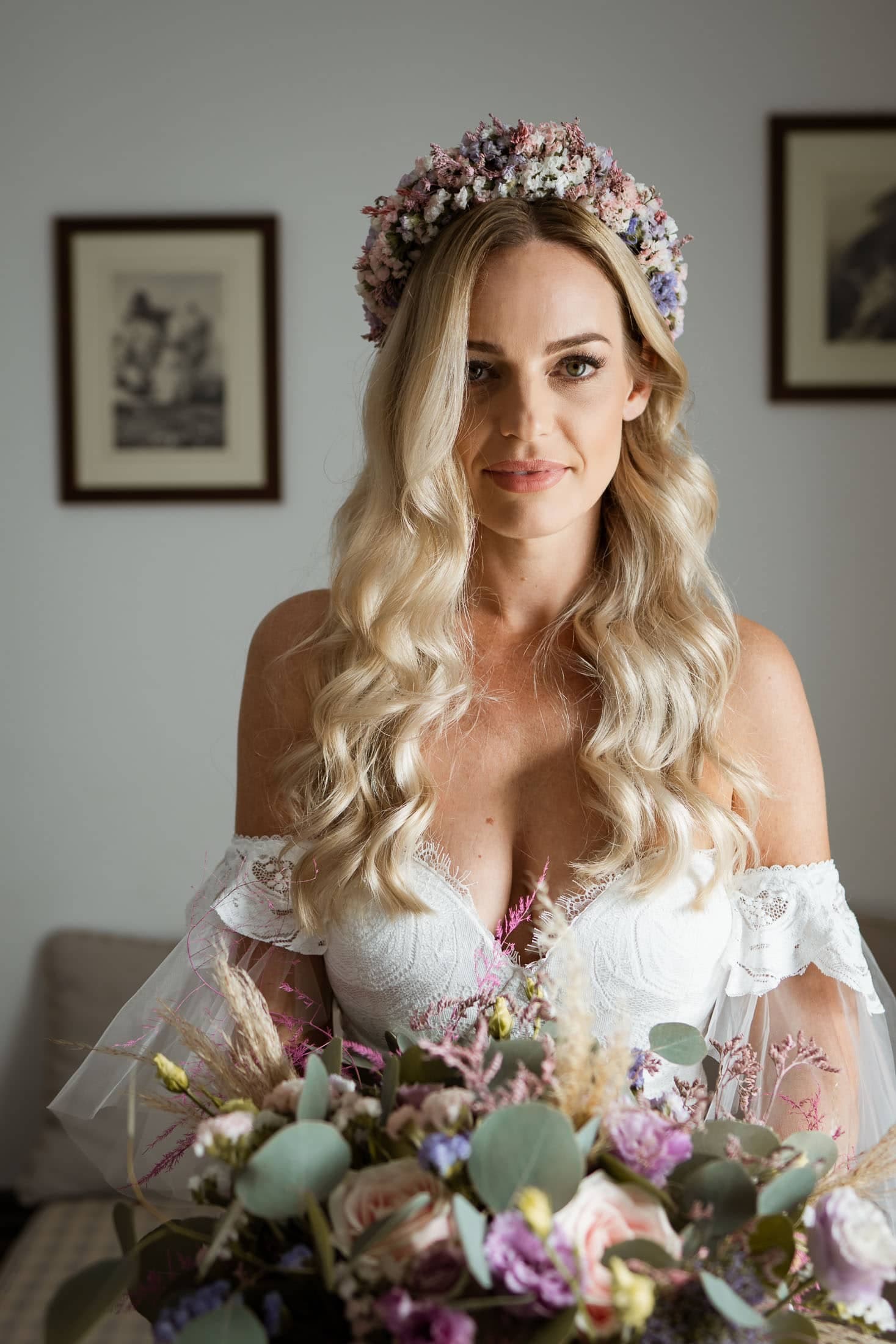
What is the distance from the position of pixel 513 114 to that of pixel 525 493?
162 cm

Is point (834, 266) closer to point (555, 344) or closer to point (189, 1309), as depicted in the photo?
point (555, 344)

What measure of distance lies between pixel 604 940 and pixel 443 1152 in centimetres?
67

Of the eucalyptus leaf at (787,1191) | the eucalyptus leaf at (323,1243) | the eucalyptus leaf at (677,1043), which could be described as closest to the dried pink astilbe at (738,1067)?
the eucalyptus leaf at (677,1043)

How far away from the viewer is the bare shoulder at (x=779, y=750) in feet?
4.69

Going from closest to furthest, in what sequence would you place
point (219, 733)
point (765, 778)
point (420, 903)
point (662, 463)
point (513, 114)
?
point (420, 903)
point (765, 778)
point (662, 463)
point (513, 114)
point (219, 733)

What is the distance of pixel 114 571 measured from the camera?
2721mm

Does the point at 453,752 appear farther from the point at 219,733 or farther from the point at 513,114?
the point at 513,114

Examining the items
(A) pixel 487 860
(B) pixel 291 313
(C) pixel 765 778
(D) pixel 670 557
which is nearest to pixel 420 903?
(A) pixel 487 860

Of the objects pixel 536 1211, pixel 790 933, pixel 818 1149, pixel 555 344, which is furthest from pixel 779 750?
pixel 536 1211

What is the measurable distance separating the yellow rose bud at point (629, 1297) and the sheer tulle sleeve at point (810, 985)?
80cm

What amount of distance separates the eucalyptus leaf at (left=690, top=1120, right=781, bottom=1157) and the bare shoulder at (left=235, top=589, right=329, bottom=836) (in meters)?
0.79

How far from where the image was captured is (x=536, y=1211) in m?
0.63

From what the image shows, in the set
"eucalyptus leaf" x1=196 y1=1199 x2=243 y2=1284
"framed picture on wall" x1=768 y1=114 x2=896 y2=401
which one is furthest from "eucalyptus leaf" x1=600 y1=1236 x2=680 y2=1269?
"framed picture on wall" x1=768 y1=114 x2=896 y2=401

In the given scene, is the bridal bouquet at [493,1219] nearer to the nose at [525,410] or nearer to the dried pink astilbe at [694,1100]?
the dried pink astilbe at [694,1100]
